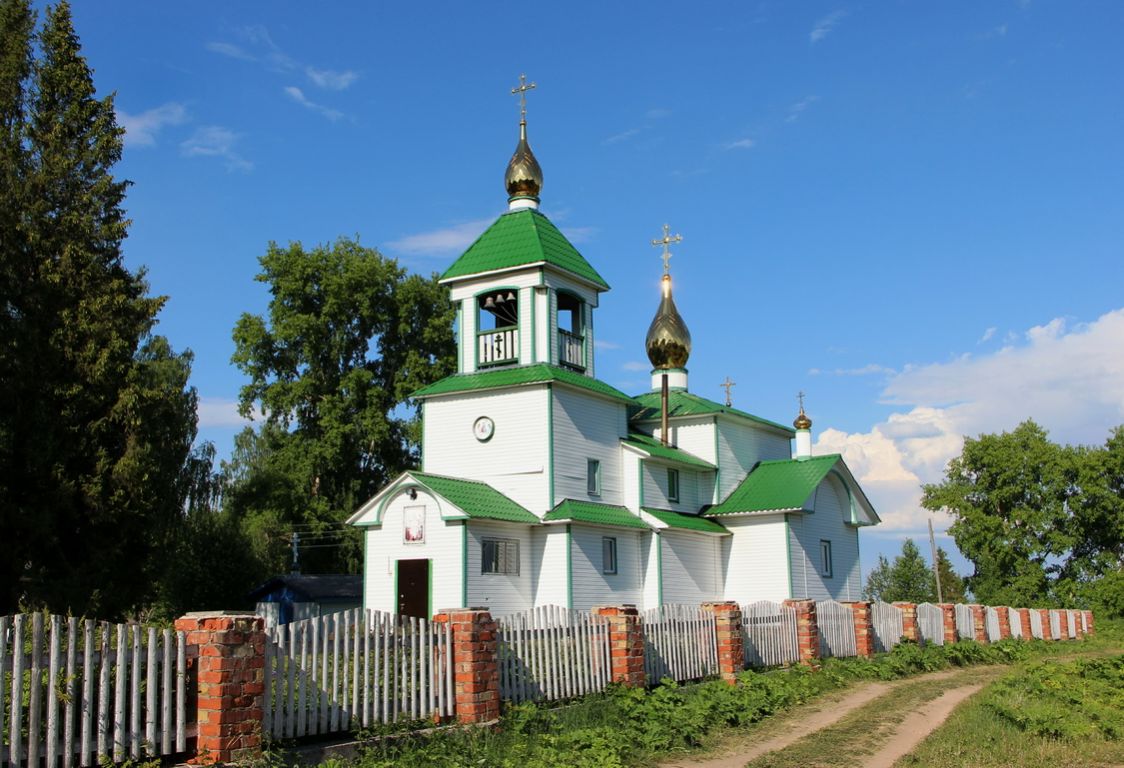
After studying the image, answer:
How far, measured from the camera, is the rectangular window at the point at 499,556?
70.4 ft

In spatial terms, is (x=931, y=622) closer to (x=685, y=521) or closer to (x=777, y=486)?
(x=777, y=486)

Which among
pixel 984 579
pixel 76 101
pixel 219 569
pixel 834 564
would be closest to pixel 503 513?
pixel 834 564

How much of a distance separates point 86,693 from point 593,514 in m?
16.1

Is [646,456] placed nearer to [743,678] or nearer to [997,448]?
[743,678]

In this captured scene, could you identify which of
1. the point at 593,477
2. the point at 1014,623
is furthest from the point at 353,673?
the point at 1014,623

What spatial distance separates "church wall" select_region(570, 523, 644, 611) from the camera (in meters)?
22.4

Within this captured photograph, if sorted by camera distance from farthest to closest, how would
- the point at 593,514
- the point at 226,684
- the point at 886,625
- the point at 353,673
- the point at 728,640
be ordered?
1. the point at 593,514
2. the point at 886,625
3. the point at 728,640
4. the point at 353,673
5. the point at 226,684

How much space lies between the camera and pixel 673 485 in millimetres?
26812

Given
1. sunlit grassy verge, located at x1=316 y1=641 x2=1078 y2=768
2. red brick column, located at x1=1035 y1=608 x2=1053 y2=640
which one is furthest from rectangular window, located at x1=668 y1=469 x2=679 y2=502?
red brick column, located at x1=1035 y1=608 x2=1053 y2=640

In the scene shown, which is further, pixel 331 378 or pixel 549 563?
→ pixel 331 378

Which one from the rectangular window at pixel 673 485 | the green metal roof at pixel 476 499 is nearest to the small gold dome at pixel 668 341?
the rectangular window at pixel 673 485

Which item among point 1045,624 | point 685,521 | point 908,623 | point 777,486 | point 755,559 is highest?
point 777,486

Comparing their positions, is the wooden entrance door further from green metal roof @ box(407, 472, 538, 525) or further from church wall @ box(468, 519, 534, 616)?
green metal roof @ box(407, 472, 538, 525)

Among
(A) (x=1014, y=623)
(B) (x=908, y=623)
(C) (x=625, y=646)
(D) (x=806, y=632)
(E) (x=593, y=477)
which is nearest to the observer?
(C) (x=625, y=646)
